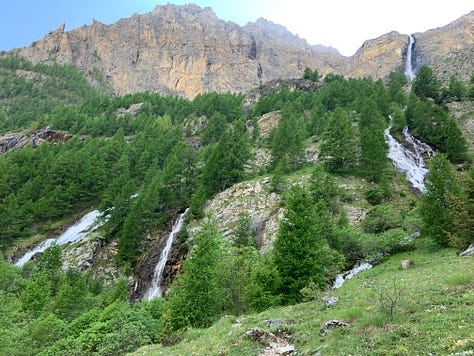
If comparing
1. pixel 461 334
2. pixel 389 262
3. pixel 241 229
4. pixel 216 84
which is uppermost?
pixel 216 84

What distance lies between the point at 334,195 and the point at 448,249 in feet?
64.7

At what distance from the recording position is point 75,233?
59.0m

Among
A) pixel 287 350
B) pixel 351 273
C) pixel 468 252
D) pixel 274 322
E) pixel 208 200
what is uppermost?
pixel 287 350

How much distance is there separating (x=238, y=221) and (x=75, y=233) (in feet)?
104

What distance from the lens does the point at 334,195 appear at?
45781 mm

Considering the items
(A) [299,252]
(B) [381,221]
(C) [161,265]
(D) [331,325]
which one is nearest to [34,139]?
(C) [161,265]

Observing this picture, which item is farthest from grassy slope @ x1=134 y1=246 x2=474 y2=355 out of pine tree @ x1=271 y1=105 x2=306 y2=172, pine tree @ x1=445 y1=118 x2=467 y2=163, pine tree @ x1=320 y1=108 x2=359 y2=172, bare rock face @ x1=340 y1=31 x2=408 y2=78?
bare rock face @ x1=340 y1=31 x2=408 y2=78

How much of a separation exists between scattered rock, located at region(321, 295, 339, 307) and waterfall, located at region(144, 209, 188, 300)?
2943cm

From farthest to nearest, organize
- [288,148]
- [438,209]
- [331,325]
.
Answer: [288,148] < [438,209] < [331,325]

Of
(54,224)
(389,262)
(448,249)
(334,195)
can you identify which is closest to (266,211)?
(334,195)

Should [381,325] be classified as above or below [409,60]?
below

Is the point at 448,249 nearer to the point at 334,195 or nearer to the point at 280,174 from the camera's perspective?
the point at 334,195

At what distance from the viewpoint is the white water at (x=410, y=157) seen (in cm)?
5410

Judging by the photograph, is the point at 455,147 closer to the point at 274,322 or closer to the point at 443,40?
the point at 274,322
